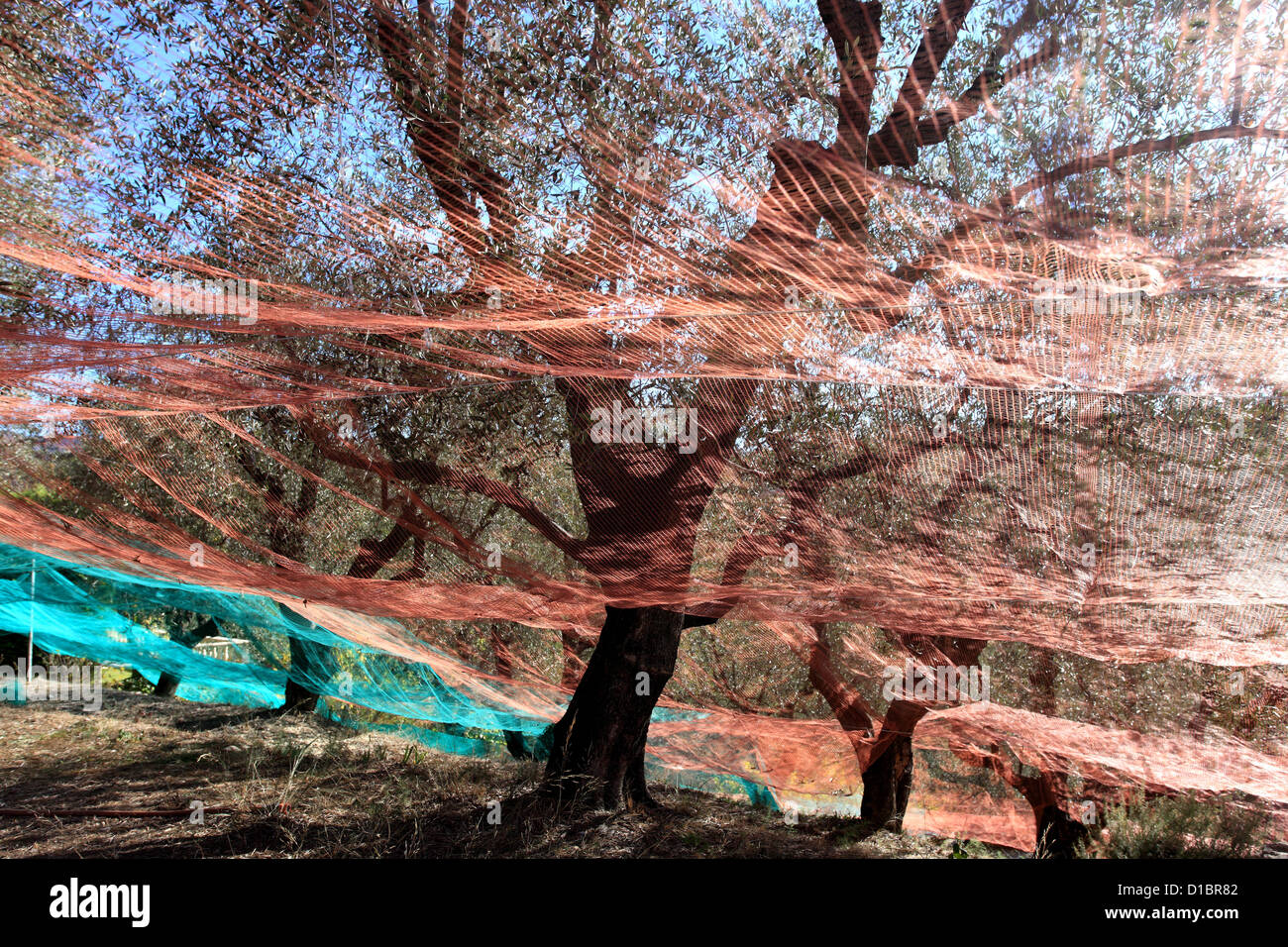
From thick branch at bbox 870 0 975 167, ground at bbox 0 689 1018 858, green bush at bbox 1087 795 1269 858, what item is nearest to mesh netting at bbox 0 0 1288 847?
thick branch at bbox 870 0 975 167

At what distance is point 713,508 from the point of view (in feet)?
18.1

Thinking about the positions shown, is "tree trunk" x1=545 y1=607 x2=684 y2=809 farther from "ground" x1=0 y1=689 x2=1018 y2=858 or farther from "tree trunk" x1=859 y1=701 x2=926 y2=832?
"tree trunk" x1=859 y1=701 x2=926 y2=832

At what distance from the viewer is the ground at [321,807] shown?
505 cm

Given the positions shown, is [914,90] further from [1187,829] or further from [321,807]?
[321,807]

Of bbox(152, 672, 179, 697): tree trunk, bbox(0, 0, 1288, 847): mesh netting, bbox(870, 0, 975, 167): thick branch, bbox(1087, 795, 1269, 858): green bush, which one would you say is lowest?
bbox(152, 672, 179, 697): tree trunk

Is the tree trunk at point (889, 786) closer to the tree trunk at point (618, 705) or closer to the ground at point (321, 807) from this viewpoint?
the ground at point (321, 807)

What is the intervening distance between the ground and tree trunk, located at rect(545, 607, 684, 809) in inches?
10.2

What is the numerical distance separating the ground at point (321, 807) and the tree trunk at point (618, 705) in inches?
10.2

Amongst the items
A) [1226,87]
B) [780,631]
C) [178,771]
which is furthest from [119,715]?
[1226,87]

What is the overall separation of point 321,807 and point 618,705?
6.96ft

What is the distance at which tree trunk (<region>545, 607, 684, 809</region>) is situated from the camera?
19.8 feet
